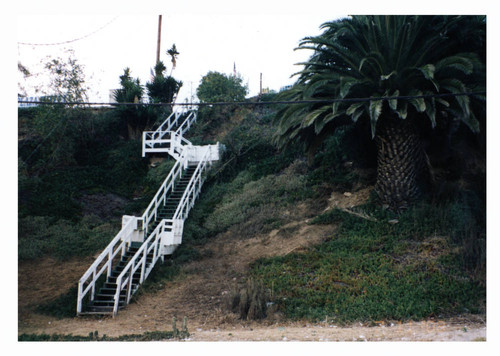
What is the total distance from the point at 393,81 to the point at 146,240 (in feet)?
30.0

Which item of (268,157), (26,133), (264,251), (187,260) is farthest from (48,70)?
(264,251)

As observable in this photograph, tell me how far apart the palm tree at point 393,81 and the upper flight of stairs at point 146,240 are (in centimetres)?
507

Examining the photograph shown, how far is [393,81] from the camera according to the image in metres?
13.4

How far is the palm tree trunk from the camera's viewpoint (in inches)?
557

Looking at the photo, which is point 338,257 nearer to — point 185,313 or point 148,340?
point 185,313

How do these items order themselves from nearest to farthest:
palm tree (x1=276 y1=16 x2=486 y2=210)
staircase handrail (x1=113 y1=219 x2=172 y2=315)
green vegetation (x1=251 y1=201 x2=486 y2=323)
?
green vegetation (x1=251 y1=201 x2=486 y2=323) < staircase handrail (x1=113 y1=219 x2=172 y2=315) < palm tree (x1=276 y1=16 x2=486 y2=210)

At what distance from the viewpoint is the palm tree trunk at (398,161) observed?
14141 millimetres

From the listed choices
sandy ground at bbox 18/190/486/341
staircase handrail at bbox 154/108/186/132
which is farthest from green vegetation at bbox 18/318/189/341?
staircase handrail at bbox 154/108/186/132

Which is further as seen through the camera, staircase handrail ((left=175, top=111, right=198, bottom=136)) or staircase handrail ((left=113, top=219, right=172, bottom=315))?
staircase handrail ((left=175, top=111, right=198, bottom=136))

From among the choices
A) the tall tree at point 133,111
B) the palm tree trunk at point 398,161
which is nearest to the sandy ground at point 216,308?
the palm tree trunk at point 398,161

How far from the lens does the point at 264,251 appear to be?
575 inches

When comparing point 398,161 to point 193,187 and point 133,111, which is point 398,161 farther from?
point 133,111

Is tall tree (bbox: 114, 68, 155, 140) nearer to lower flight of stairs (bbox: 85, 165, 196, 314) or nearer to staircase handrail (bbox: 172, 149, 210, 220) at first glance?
staircase handrail (bbox: 172, 149, 210, 220)

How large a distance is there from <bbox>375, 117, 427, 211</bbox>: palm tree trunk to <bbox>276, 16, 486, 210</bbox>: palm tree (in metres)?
0.03
